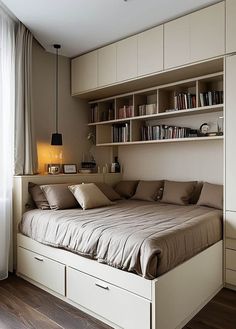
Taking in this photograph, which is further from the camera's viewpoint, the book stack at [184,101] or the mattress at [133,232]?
the book stack at [184,101]

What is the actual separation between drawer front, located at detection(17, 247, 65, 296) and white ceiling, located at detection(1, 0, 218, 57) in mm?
2388

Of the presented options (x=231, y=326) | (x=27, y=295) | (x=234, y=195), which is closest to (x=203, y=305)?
(x=231, y=326)

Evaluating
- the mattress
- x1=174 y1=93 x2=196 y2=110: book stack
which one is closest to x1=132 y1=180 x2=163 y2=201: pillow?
the mattress

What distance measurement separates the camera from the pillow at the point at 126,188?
3775 millimetres

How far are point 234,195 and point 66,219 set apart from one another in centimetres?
152

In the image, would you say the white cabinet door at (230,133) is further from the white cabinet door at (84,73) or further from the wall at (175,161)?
the white cabinet door at (84,73)

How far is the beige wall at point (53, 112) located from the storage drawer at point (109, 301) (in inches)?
69.9

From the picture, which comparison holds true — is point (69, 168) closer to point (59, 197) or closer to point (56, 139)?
point (56, 139)

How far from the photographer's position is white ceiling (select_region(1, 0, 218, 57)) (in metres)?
2.64

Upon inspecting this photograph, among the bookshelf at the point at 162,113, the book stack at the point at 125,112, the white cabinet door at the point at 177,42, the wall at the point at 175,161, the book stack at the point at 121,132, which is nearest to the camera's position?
the white cabinet door at the point at 177,42

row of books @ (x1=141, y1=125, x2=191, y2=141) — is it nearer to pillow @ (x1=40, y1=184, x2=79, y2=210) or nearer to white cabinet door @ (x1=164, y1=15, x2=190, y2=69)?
white cabinet door @ (x1=164, y1=15, x2=190, y2=69)

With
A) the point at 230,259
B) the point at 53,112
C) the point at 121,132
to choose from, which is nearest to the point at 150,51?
the point at 121,132

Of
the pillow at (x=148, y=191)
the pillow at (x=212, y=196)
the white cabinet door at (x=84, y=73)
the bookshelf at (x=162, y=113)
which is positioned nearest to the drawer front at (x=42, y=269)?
the pillow at (x=148, y=191)

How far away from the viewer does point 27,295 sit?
2.54 metres
